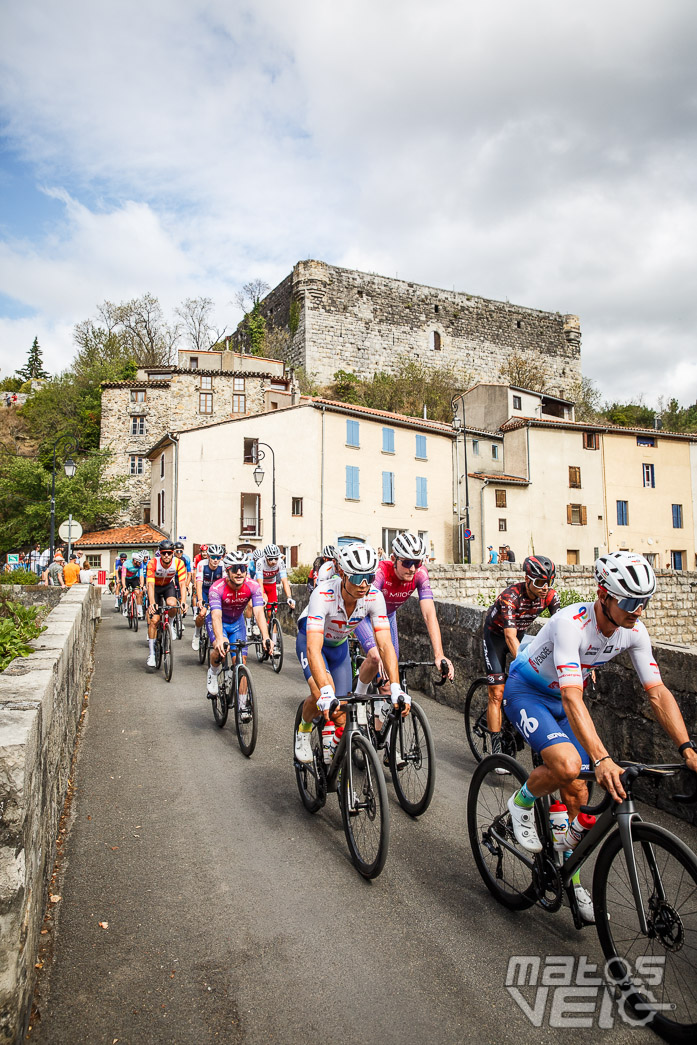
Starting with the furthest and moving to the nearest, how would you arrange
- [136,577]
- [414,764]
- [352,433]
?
[352,433]
[136,577]
[414,764]

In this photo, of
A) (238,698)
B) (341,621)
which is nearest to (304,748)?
A: (341,621)

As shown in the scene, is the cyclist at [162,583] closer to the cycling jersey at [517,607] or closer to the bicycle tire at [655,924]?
the cycling jersey at [517,607]

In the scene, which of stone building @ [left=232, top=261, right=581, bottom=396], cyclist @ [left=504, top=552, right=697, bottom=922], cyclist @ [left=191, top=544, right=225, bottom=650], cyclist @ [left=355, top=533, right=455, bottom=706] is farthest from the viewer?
stone building @ [left=232, top=261, right=581, bottom=396]

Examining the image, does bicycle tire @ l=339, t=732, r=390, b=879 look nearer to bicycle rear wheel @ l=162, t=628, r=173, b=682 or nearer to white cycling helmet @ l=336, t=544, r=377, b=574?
white cycling helmet @ l=336, t=544, r=377, b=574

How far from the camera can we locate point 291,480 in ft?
116

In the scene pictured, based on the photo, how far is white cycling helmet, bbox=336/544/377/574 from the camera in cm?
451

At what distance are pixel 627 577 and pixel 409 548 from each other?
299 cm

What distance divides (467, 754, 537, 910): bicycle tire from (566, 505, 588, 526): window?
39965mm

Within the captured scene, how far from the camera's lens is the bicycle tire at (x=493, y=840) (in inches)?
140

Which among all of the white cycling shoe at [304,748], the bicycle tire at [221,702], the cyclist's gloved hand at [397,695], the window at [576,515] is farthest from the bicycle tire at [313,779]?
the window at [576,515]

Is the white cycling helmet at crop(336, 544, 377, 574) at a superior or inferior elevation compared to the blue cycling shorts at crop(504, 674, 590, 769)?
superior

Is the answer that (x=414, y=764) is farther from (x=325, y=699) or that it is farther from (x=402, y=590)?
(x=402, y=590)

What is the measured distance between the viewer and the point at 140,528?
4256 cm

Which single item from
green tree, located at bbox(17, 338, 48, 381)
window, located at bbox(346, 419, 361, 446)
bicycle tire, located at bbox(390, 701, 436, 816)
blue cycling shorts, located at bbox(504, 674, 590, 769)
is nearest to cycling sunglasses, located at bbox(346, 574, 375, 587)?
bicycle tire, located at bbox(390, 701, 436, 816)
